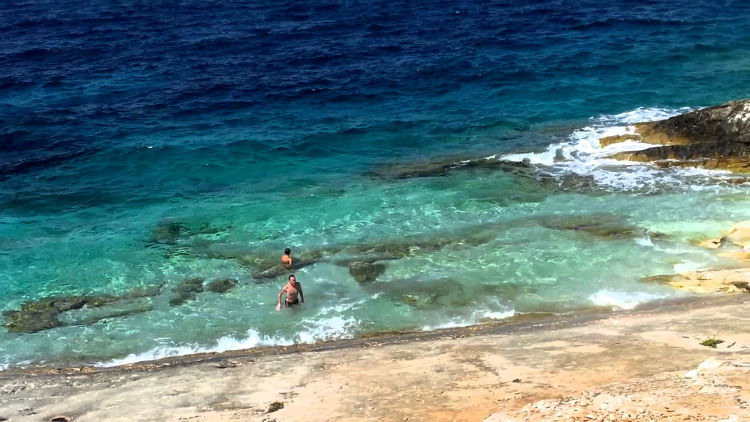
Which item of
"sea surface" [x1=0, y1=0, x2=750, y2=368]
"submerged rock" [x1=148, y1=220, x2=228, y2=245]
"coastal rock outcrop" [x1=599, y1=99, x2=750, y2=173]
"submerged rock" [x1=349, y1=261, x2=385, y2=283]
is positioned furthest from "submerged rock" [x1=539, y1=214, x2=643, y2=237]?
"submerged rock" [x1=148, y1=220, x2=228, y2=245]

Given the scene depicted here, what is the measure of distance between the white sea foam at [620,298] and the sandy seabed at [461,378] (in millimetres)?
462

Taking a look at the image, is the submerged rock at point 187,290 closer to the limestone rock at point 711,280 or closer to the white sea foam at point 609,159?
the limestone rock at point 711,280

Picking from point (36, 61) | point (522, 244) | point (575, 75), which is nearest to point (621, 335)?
point (522, 244)

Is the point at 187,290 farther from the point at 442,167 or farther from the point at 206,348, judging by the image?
the point at 442,167

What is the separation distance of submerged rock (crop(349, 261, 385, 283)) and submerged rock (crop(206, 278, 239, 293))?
3554 mm

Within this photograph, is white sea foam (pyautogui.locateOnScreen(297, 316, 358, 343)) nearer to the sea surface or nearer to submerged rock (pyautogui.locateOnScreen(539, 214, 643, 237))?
the sea surface

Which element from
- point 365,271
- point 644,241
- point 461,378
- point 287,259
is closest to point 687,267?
point 644,241

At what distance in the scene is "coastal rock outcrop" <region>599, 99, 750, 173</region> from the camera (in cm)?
A: 2659

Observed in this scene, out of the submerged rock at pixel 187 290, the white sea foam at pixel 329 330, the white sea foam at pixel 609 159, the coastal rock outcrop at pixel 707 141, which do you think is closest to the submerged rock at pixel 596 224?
the white sea foam at pixel 609 159

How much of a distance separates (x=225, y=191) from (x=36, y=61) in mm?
25504

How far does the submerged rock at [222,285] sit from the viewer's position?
844 inches

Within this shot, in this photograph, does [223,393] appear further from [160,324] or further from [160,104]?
[160,104]

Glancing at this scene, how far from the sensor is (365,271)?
22.0m

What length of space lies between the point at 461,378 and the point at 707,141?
17.6 meters
